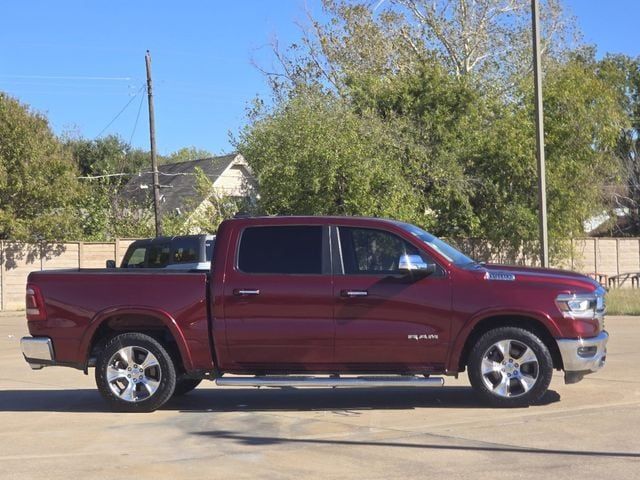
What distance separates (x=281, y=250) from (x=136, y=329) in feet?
5.89

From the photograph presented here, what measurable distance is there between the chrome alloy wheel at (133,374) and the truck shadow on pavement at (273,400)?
464mm

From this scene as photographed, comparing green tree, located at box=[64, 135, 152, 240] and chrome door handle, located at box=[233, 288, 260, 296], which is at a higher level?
green tree, located at box=[64, 135, 152, 240]

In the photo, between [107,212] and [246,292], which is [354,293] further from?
[107,212]

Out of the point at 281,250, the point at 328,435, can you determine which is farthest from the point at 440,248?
the point at 328,435

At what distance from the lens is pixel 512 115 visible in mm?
31906

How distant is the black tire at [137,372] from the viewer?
30.8 ft

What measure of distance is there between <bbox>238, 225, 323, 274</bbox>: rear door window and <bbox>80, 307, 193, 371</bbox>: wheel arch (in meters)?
0.98

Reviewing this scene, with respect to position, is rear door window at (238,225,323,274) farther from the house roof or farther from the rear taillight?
the house roof

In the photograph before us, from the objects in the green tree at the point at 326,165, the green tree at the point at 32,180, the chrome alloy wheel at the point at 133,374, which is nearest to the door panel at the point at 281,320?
the chrome alloy wheel at the point at 133,374

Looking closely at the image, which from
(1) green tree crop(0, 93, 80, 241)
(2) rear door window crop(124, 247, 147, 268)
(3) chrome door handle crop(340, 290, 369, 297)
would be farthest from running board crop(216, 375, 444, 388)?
(1) green tree crop(0, 93, 80, 241)

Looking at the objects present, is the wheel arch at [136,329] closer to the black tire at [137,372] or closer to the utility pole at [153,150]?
the black tire at [137,372]

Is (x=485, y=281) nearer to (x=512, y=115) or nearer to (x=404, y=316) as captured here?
(x=404, y=316)

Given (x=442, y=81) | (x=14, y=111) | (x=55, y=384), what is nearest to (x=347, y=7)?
(x=442, y=81)

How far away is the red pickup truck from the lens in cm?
902
